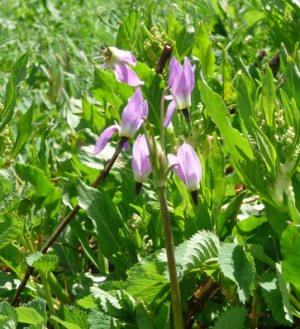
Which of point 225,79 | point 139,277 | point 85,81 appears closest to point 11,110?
point 139,277

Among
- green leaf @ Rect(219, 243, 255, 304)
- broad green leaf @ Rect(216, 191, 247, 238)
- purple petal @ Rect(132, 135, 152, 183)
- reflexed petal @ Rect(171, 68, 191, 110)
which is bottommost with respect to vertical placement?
broad green leaf @ Rect(216, 191, 247, 238)

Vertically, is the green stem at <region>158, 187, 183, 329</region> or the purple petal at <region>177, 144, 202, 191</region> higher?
the purple petal at <region>177, 144, 202, 191</region>

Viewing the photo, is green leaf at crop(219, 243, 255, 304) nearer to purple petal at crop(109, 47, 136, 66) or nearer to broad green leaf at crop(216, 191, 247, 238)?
broad green leaf at crop(216, 191, 247, 238)

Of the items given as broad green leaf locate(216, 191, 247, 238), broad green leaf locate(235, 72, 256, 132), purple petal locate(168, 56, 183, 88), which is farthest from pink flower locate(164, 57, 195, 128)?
broad green leaf locate(216, 191, 247, 238)

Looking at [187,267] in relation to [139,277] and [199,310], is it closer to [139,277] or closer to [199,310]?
[139,277]

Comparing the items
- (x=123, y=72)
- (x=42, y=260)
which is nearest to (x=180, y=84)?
(x=123, y=72)

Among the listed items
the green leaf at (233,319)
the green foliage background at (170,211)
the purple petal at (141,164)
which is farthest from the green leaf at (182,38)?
the green leaf at (233,319)

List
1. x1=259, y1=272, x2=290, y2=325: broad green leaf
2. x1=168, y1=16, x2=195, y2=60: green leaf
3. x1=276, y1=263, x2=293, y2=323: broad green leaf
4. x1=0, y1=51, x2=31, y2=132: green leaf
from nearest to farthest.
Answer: x1=276, y1=263, x2=293, y2=323: broad green leaf → x1=259, y1=272, x2=290, y2=325: broad green leaf → x1=0, y1=51, x2=31, y2=132: green leaf → x1=168, y1=16, x2=195, y2=60: green leaf
